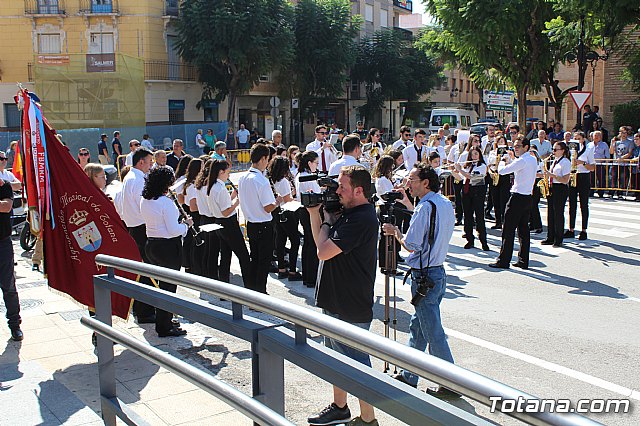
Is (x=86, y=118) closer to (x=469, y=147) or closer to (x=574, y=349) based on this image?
(x=469, y=147)

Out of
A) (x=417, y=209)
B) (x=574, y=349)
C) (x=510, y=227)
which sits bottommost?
(x=574, y=349)

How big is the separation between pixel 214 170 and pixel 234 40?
32168 millimetres

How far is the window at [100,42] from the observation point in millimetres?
41531

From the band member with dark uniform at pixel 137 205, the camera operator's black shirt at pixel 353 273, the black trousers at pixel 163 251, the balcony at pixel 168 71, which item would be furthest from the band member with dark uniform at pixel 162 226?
the balcony at pixel 168 71

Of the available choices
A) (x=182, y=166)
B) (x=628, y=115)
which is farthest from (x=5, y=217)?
(x=628, y=115)

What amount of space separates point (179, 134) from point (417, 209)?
29.7 metres

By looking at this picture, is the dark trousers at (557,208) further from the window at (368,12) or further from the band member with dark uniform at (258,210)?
the window at (368,12)

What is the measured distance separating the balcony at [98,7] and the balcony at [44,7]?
4.24 feet

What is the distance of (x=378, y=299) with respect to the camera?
29.9 feet

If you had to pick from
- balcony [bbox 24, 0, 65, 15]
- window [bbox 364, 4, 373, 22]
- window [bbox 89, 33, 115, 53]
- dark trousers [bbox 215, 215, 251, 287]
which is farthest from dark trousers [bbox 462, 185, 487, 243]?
window [bbox 364, 4, 373, 22]

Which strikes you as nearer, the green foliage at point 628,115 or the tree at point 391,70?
the green foliage at point 628,115

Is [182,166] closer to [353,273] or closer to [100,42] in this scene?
[353,273]

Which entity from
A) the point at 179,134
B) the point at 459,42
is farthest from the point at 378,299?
the point at 179,134

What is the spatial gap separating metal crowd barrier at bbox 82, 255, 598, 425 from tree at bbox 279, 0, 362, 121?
141 feet
